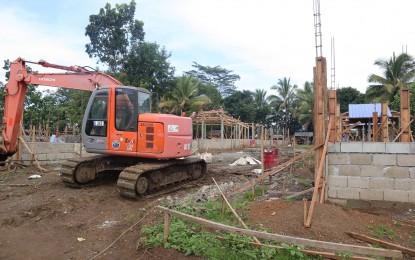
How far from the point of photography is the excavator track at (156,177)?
823 centimetres

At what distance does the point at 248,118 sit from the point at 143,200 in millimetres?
42518

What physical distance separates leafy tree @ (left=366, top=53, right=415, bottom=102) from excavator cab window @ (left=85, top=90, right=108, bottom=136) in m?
26.5

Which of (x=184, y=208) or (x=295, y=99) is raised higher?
(x=295, y=99)

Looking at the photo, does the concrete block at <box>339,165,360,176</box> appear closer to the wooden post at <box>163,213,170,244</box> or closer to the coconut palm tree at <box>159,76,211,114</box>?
the wooden post at <box>163,213,170,244</box>

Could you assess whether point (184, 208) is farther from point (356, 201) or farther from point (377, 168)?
point (377, 168)

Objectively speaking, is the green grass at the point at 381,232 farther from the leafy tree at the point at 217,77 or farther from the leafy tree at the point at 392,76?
the leafy tree at the point at 217,77

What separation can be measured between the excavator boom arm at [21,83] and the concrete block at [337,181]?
7.25 meters

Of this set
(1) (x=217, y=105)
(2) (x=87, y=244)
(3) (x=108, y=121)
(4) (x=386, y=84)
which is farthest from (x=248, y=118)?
(2) (x=87, y=244)

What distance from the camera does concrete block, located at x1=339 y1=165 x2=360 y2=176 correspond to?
6914 millimetres

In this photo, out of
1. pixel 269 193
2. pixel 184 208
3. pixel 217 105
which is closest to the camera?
pixel 184 208

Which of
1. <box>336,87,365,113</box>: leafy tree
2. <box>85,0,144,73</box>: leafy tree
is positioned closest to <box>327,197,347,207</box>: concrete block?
<box>85,0,144,73</box>: leafy tree

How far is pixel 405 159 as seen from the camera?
21.8 feet

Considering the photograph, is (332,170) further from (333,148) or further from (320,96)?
(320,96)

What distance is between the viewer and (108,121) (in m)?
9.22
